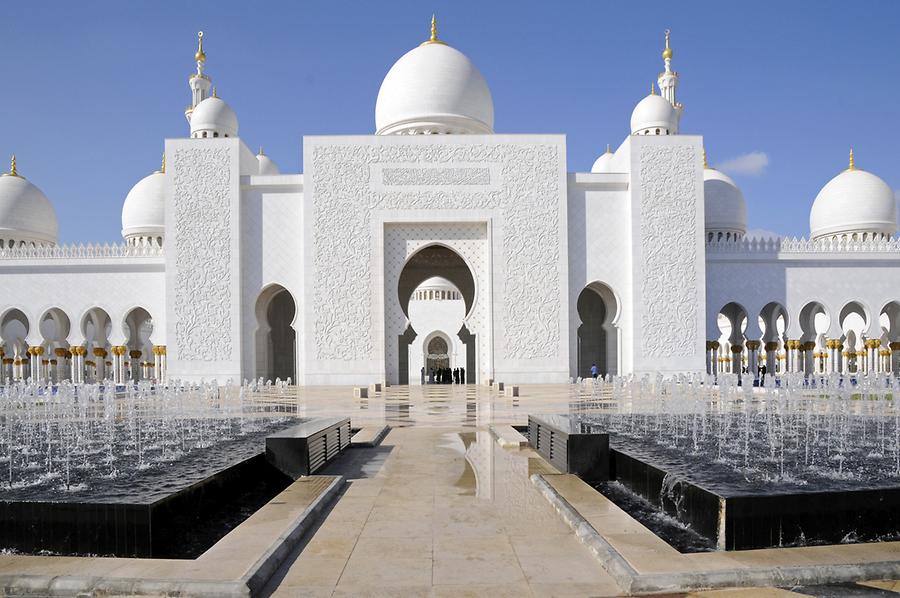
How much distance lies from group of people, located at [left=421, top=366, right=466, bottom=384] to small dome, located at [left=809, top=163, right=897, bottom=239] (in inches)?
391

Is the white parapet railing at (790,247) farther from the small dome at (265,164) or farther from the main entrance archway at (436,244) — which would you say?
the small dome at (265,164)

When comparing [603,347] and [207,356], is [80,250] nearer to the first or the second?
[207,356]

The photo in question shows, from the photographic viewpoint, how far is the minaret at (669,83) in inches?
722

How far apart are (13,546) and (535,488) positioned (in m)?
2.19

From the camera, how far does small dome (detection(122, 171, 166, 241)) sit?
55.1ft

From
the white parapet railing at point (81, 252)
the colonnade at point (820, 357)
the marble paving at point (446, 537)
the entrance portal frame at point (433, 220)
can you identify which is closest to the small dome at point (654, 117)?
the entrance portal frame at point (433, 220)

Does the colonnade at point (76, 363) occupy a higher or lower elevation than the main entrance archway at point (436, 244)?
lower

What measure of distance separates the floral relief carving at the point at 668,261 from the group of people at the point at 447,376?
5915 millimetres

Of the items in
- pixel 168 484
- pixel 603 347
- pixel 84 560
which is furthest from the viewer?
pixel 603 347

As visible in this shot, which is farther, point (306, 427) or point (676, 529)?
point (306, 427)

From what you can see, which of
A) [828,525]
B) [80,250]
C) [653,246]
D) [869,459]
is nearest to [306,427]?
[828,525]

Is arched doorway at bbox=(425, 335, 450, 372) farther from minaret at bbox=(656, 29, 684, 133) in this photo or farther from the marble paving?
the marble paving

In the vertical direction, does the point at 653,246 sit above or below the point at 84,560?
above

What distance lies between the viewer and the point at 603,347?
16.7 m
